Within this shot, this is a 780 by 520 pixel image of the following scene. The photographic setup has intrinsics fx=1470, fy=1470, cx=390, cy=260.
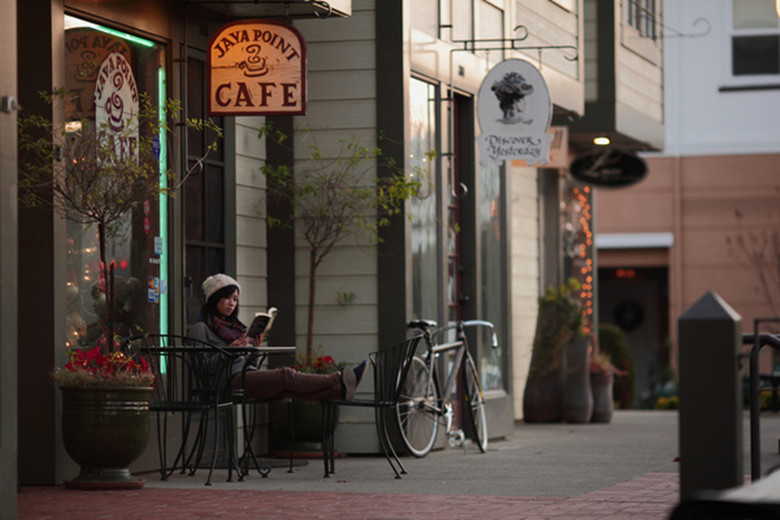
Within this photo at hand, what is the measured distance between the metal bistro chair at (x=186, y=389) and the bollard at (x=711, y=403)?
14.6 ft

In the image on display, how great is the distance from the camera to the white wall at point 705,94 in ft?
82.6

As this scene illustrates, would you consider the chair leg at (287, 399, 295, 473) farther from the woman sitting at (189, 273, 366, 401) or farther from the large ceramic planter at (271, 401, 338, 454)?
the woman sitting at (189, 273, 366, 401)

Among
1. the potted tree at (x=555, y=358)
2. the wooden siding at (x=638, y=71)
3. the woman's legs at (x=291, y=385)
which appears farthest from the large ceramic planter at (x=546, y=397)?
the woman's legs at (x=291, y=385)

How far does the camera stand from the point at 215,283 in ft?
32.3

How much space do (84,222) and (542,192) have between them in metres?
9.59

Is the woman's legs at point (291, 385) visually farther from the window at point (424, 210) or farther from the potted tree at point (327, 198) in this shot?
the window at point (424, 210)

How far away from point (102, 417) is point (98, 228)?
3.82 ft

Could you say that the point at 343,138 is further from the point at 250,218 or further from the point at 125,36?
the point at 125,36

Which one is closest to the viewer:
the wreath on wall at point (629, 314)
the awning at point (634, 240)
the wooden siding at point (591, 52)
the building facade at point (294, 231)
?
Result: the building facade at point (294, 231)

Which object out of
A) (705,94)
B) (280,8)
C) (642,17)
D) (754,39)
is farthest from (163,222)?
(754,39)

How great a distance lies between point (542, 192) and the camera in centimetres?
1764

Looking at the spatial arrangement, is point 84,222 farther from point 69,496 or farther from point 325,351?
point 325,351

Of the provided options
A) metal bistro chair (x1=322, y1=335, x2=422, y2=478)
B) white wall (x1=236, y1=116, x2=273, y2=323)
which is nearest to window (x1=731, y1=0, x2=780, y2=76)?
white wall (x1=236, y1=116, x2=273, y2=323)

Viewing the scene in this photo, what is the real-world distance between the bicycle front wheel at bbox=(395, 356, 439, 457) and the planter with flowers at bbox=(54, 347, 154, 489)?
2.79 meters
